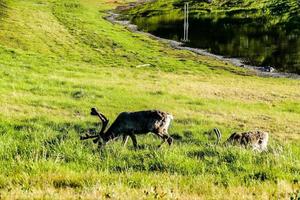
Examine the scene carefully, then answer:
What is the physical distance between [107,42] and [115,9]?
63508 mm

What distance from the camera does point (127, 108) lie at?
99.4ft

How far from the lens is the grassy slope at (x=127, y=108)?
1027 cm

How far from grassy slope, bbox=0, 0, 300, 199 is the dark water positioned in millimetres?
7437

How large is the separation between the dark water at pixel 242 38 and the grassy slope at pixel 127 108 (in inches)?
293

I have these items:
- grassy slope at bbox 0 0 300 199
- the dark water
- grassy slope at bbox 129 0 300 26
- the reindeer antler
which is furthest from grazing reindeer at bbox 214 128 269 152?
grassy slope at bbox 129 0 300 26

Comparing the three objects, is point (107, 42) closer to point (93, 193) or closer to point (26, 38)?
point (26, 38)

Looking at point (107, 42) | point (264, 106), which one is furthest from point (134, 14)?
point (264, 106)

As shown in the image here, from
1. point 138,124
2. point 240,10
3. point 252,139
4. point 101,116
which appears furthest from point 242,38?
point 101,116

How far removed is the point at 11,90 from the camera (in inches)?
1289

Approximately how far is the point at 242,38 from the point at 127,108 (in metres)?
59.6

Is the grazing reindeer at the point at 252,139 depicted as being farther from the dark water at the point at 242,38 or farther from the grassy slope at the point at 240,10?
the grassy slope at the point at 240,10

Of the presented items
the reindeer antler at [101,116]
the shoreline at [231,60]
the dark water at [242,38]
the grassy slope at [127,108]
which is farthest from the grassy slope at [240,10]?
the reindeer antler at [101,116]

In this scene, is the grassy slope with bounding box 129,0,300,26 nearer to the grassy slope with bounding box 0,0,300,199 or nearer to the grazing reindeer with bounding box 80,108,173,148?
the grassy slope with bounding box 0,0,300,199

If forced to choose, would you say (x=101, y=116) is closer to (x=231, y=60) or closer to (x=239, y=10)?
(x=231, y=60)
